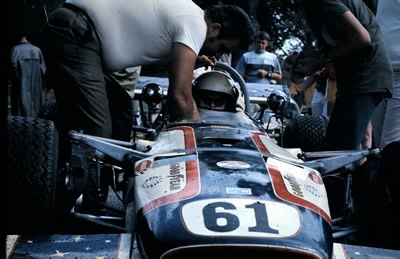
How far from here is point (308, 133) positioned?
651 cm

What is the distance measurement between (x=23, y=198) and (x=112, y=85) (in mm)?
2137

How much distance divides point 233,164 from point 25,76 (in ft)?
25.7

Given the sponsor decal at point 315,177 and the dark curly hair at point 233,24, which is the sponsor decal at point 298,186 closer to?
the sponsor decal at point 315,177

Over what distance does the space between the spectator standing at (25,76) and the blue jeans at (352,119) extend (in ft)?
21.1

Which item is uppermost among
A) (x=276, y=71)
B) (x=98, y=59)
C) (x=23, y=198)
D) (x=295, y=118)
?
(x=98, y=59)

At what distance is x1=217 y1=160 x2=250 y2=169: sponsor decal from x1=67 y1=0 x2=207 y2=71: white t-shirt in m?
1.33

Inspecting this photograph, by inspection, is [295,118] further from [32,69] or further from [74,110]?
[32,69]

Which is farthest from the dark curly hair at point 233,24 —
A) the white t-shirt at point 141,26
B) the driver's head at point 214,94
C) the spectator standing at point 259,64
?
the spectator standing at point 259,64

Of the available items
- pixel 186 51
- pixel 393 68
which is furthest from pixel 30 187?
pixel 393 68

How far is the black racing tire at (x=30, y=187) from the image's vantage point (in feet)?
11.8

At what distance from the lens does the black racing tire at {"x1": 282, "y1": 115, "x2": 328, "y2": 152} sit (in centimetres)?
649

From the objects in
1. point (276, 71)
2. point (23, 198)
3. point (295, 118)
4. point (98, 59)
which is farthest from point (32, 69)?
point (23, 198)

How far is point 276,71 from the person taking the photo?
11.7 metres

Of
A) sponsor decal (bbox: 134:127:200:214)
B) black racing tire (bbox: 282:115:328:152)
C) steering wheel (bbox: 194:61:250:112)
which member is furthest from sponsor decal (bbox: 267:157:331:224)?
black racing tire (bbox: 282:115:328:152)
